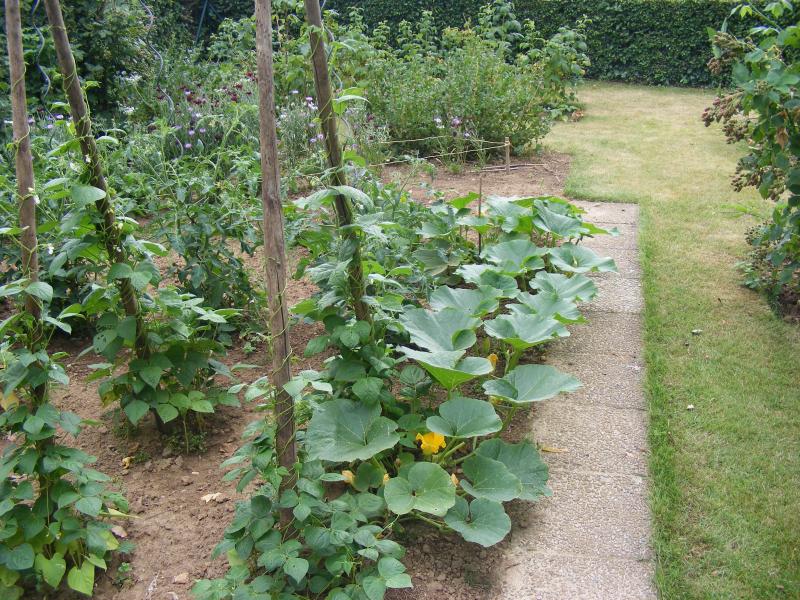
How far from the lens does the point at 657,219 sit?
5.59 m

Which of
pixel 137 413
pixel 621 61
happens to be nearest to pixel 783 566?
pixel 137 413

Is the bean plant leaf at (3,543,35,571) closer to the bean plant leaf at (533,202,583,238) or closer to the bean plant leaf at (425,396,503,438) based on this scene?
the bean plant leaf at (425,396,503,438)

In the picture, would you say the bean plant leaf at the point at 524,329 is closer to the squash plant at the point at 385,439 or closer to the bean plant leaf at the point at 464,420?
the squash plant at the point at 385,439

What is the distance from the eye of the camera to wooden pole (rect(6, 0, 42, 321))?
207 centimetres

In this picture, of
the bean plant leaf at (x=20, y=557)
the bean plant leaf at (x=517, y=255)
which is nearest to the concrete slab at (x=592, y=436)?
the bean plant leaf at (x=517, y=255)

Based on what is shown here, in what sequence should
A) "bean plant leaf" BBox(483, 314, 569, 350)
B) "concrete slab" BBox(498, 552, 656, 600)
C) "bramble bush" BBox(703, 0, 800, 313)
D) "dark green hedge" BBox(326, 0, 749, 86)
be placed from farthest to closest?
1. "dark green hedge" BBox(326, 0, 749, 86)
2. "bramble bush" BBox(703, 0, 800, 313)
3. "bean plant leaf" BBox(483, 314, 569, 350)
4. "concrete slab" BBox(498, 552, 656, 600)

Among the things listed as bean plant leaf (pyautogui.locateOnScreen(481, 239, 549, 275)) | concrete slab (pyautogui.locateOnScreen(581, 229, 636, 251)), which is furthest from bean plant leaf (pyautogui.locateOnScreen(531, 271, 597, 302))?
concrete slab (pyautogui.locateOnScreen(581, 229, 636, 251))

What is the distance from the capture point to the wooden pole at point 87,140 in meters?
2.29

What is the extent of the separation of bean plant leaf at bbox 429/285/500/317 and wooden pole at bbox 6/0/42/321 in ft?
5.55

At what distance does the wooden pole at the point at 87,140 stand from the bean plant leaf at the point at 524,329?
1.47 m

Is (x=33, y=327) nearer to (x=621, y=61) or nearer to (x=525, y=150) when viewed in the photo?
(x=525, y=150)

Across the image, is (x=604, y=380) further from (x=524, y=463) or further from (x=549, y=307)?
(x=524, y=463)

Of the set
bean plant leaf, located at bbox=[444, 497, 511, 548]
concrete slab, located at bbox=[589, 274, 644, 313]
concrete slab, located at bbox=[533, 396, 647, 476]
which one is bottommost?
concrete slab, located at bbox=[533, 396, 647, 476]

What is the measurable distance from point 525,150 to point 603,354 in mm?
4180
